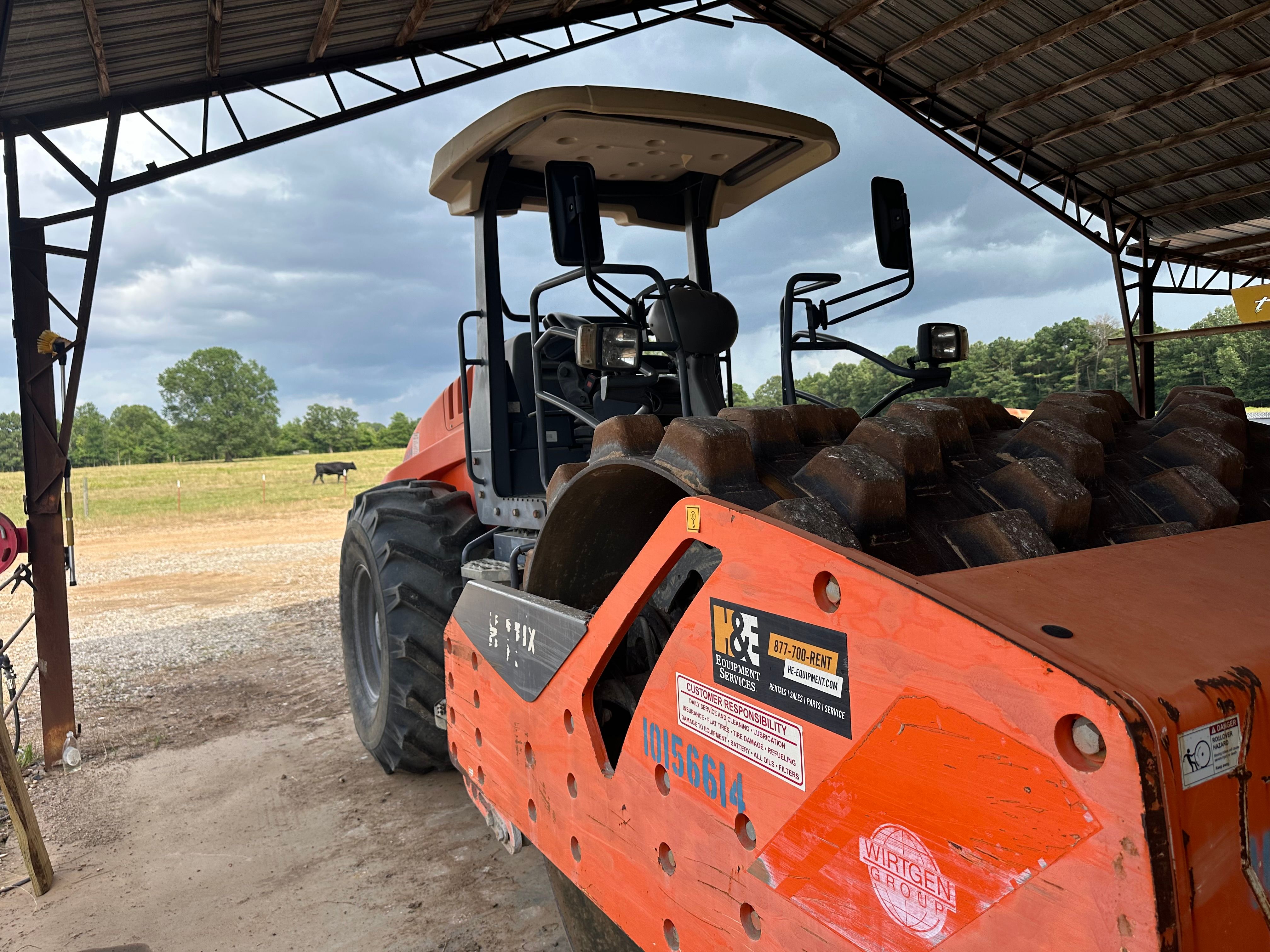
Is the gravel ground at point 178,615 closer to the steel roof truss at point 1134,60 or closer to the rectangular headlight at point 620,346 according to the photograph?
the rectangular headlight at point 620,346

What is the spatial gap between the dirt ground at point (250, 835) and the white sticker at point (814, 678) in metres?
2.04

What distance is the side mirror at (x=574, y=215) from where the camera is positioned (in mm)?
2562

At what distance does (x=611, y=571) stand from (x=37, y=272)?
16.1 ft

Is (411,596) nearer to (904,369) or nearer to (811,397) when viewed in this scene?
(811,397)

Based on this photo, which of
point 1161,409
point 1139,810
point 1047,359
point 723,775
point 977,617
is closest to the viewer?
point 1139,810

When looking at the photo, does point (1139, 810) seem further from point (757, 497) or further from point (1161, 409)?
point (1161, 409)

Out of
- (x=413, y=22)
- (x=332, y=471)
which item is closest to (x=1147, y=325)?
(x=413, y=22)

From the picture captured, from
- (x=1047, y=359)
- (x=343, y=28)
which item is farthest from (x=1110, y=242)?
(x=343, y=28)

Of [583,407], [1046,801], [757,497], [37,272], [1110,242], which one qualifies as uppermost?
[1110,242]

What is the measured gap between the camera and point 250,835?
3.92 meters

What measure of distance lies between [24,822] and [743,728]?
3506 millimetres

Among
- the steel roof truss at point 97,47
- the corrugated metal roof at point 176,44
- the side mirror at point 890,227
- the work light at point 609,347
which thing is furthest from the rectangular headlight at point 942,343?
the steel roof truss at point 97,47

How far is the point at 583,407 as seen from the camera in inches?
147

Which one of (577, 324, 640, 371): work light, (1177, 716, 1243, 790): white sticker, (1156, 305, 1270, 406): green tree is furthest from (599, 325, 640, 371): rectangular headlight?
(1156, 305, 1270, 406): green tree
